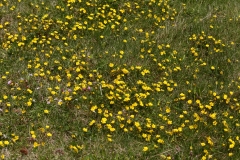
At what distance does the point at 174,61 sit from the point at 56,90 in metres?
1.98

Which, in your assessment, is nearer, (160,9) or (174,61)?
(174,61)

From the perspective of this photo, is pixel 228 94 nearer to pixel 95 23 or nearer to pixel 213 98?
pixel 213 98

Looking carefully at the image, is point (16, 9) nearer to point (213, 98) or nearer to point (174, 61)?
point (174, 61)

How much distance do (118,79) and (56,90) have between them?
90 cm

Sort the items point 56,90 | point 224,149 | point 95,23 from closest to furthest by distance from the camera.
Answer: point 224,149 → point 56,90 → point 95,23

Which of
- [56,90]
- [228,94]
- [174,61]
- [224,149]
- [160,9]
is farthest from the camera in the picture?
[160,9]

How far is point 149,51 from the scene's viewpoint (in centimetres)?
664

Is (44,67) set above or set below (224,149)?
above

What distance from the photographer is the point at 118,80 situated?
6.02 metres

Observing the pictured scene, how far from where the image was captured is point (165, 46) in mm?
6922

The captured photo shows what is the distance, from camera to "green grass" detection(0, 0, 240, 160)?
→ 5.20 m

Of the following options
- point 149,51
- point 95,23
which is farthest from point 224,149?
point 95,23

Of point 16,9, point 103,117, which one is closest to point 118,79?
point 103,117

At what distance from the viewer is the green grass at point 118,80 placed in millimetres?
5203
